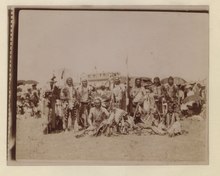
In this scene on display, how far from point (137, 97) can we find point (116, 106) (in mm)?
64

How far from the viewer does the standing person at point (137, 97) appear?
3.20 ft

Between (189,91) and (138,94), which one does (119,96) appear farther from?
(189,91)

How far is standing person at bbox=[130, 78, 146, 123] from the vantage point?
0.98 metres

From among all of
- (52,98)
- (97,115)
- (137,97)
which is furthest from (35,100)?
(137,97)

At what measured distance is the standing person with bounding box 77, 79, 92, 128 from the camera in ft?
3.19

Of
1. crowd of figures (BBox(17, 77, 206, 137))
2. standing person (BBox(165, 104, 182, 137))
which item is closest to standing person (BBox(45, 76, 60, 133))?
crowd of figures (BBox(17, 77, 206, 137))

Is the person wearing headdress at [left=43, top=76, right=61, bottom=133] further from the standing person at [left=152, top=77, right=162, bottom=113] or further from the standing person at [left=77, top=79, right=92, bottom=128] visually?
the standing person at [left=152, top=77, right=162, bottom=113]

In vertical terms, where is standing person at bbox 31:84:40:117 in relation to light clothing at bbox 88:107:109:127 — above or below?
above

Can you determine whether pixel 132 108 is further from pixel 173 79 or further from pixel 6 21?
pixel 6 21

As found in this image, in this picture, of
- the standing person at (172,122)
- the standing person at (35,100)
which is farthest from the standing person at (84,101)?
the standing person at (172,122)

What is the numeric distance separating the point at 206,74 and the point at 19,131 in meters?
0.54

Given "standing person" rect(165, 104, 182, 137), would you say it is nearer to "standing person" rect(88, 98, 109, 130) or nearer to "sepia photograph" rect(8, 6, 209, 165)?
"sepia photograph" rect(8, 6, 209, 165)

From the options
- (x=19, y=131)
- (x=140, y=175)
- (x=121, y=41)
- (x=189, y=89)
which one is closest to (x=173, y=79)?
(x=189, y=89)

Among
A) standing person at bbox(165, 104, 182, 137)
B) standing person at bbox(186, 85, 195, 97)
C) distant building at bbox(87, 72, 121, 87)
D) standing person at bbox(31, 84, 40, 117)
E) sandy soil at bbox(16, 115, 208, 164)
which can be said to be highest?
distant building at bbox(87, 72, 121, 87)
